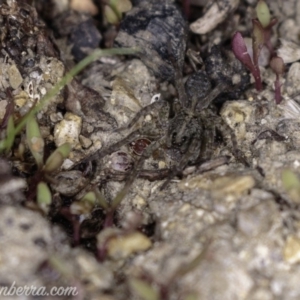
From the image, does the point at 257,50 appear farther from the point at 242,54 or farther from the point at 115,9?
the point at 115,9

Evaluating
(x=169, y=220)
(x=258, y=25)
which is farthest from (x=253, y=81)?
(x=169, y=220)

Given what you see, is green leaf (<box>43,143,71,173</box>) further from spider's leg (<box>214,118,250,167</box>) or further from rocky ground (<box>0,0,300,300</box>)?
spider's leg (<box>214,118,250,167</box>)

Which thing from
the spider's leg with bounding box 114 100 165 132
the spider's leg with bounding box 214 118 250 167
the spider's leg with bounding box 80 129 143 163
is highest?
the spider's leg with bounding box 114 100 165 132

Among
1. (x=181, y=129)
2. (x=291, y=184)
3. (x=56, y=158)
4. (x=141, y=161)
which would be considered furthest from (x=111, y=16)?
(x=291, y=184)

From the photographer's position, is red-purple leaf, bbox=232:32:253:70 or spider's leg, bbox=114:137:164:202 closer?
spider's leg, bbox=114:137:164:202

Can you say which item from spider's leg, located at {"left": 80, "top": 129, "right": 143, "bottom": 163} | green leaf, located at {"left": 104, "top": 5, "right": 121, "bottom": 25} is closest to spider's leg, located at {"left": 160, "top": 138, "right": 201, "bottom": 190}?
spider's leg, located at {"left": 80, "top": 129, "right": 143, "bottom": 163}


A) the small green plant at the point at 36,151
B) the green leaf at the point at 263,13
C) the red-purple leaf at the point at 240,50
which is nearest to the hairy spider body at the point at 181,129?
the red-purple leaf at the point at 240,50

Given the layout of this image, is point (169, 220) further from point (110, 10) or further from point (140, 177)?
point (110, 10)

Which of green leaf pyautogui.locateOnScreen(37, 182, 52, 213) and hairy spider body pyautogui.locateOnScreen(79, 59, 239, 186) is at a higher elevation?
green leaf pyautogui.locateOnScreen(37, 182, 52, 213)
